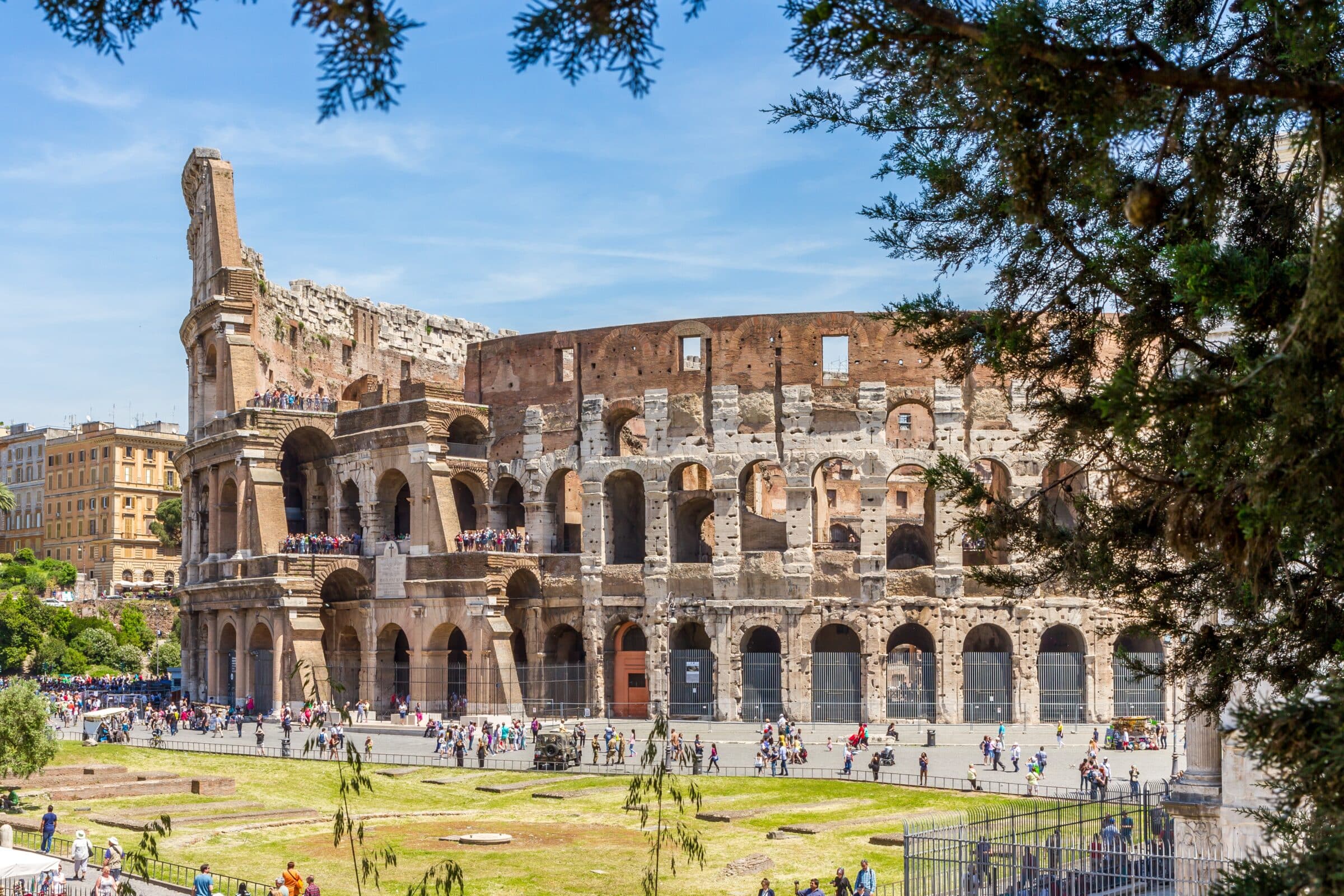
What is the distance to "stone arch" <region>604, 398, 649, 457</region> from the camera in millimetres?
44438

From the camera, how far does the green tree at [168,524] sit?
299ft

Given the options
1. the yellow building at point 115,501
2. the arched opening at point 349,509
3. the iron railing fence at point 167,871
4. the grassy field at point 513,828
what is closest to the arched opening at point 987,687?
the grassy field at point 513,828

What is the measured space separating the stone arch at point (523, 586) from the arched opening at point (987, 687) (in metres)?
12.3

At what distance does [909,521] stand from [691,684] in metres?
11.0

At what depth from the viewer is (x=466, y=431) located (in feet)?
157

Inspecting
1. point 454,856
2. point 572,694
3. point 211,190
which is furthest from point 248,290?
point 454,856

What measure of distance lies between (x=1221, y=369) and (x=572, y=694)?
37652mm

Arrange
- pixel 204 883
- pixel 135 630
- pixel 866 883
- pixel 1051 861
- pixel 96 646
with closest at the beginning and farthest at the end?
1. pixel 1051 861
2. pixel 204 883
3. pixel 866 883
4. pixel 96 646
5. pixel 135 630

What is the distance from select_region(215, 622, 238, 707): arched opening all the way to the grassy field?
12.2 metres

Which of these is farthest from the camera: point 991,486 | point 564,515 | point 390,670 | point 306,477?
point 306,477

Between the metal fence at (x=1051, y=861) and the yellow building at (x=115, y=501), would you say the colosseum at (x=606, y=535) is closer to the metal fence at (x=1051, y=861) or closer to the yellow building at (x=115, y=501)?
the metal fence at (x=1051, y=861)

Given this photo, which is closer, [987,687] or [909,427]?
[987,687]

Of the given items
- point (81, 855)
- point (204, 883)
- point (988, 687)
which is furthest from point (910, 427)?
point (204, 883)

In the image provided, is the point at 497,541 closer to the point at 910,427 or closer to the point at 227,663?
the point at 227,663
